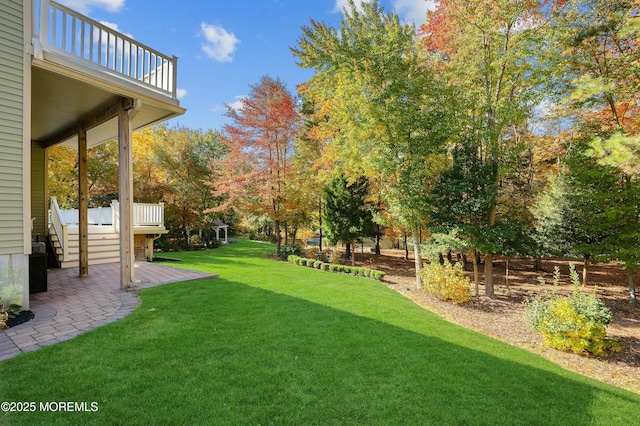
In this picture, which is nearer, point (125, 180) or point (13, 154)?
point (13, 154)

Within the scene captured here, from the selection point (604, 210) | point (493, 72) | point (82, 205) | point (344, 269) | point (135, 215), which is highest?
point (493, 72)

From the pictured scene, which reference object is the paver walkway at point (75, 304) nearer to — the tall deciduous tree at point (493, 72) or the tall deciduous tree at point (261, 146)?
the tall deciduous tree at point (261, 146)

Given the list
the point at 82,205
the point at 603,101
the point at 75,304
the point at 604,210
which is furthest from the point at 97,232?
the point at 603,101

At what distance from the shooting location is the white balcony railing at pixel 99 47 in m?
4.56

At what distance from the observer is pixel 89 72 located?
4793mm

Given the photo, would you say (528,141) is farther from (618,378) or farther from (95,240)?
(95,240)

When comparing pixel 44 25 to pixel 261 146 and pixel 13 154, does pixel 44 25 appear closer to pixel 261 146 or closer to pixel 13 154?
pixel 13 154

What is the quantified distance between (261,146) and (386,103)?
252 inches

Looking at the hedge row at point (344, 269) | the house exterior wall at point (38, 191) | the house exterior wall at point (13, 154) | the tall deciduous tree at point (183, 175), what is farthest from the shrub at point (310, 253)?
the house exterior wall at point (13, 154)

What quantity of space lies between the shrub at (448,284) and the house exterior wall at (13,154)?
361 inches

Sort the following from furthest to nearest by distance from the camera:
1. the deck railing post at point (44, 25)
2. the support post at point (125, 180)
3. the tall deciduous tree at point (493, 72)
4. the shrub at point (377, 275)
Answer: the shrub at point (377, 275), the tall deciduous tree at point (493, 72), the support post at point (125, 180), the deck railing post at point (44, 25)

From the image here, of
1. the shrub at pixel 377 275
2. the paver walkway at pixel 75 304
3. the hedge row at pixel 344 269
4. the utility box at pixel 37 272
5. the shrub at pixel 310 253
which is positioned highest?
the utility box at pixel 37 272

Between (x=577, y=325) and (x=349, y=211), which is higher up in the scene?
(x=349, y=211)

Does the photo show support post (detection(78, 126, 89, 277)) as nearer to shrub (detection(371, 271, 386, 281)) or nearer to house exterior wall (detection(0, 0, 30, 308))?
house exterior wall (detection(0, 0, 30, 308))
